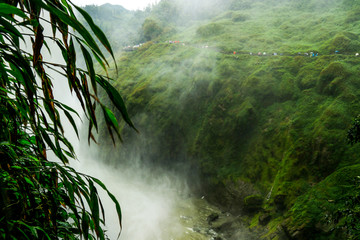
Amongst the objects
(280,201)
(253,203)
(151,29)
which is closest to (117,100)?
(280,201)

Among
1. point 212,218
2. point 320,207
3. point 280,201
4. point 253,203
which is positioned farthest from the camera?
point 212,218

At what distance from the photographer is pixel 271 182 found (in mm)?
15766

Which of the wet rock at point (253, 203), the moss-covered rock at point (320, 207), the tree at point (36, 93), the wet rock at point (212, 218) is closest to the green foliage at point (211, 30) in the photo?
the wet rock at point (253, 203)

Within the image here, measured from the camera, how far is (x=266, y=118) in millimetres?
19312

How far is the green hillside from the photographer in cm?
1252

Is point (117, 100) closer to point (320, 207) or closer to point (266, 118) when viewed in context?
point (320, 207)

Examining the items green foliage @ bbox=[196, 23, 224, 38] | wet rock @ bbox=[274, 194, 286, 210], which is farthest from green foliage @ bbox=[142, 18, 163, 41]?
wet rock @ bbox=[274, 194, 286, 210]

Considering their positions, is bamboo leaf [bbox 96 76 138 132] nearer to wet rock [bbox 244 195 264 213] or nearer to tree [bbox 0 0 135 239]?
tree [bbox 0 0 135 239]

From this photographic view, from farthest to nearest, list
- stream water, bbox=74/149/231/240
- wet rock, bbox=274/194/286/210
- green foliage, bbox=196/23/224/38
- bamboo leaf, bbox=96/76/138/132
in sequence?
green foliage, bbox=196/23/224/38, stream water, bbox=74/149/231/240, wet rock, bbox=274/194/286/210, bamboo leaf, bbox=96/76/138/132

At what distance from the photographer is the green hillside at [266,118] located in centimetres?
1252

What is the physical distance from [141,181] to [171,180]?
11.6ft

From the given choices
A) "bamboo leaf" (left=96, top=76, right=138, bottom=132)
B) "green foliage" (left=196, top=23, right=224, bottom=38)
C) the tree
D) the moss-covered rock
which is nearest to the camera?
the tree

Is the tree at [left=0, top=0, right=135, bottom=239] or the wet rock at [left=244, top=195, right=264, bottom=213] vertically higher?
the tree at [left=0, top=0, right=135, bottom=239]

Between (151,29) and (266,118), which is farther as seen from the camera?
(151,29)
